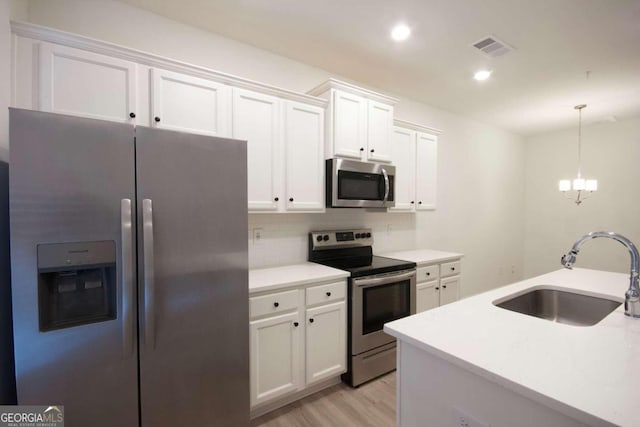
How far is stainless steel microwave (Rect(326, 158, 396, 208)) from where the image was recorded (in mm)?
2473

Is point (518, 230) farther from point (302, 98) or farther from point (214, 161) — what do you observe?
point (214, 161)

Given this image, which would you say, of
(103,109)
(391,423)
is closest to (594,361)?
(391,423)

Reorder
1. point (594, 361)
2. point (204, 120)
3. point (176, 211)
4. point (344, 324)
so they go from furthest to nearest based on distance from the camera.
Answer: point (344, 324)
point (204, 120)
point (176, 211)
point (594, 361)

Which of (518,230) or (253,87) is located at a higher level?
(253,87)

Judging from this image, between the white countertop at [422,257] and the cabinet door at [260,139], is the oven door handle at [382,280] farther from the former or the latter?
the cabinet door at [260,139]

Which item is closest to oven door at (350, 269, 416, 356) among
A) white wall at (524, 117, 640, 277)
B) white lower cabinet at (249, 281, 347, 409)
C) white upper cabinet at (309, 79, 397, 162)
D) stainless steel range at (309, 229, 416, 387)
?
stainless steel range at (309, 229, 416, 387)

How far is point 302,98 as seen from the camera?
2369mm

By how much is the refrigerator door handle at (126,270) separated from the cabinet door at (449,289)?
2.79 m

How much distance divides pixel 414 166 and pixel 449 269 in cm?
120

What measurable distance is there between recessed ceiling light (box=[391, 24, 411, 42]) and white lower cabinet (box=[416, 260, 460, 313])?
2033 mm

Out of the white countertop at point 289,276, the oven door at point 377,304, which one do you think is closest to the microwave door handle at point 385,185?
the oven door at point 377,304

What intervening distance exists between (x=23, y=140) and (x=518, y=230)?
656 cm

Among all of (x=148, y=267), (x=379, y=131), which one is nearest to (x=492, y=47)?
(x=379, y=131)

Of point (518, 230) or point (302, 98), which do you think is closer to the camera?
point (302, 98)
